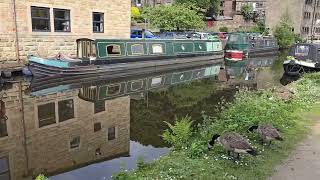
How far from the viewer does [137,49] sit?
19.3 metres

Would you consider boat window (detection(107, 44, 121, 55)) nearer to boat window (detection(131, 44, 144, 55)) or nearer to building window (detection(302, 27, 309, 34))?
boat window (detection(131, 44, 144, 55))

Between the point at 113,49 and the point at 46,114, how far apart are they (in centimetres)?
788

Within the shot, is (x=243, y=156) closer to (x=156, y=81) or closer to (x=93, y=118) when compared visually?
(x=93, y=118)

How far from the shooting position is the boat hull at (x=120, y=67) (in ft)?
52.0

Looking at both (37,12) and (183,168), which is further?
(37,12)

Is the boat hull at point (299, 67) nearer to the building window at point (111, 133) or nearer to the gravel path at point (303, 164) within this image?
the building window at point (111, 133)

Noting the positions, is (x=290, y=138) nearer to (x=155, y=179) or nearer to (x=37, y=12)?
(x=155, y=179)

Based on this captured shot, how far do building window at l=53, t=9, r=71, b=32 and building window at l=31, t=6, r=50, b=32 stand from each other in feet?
1.43

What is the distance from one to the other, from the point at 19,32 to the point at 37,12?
1.40 meters

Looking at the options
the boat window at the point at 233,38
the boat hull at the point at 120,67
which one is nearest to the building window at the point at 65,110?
the boat hull at the point at 120,67

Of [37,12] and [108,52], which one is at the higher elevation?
[37,12]

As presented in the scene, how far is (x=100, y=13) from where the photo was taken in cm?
2067

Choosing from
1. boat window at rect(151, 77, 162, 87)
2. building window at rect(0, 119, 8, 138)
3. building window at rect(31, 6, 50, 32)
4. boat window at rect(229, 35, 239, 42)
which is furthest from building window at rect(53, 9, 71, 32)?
boat window at rect(229, 35, 239, 42)

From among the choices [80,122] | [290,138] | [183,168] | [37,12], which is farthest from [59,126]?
[37,12]
